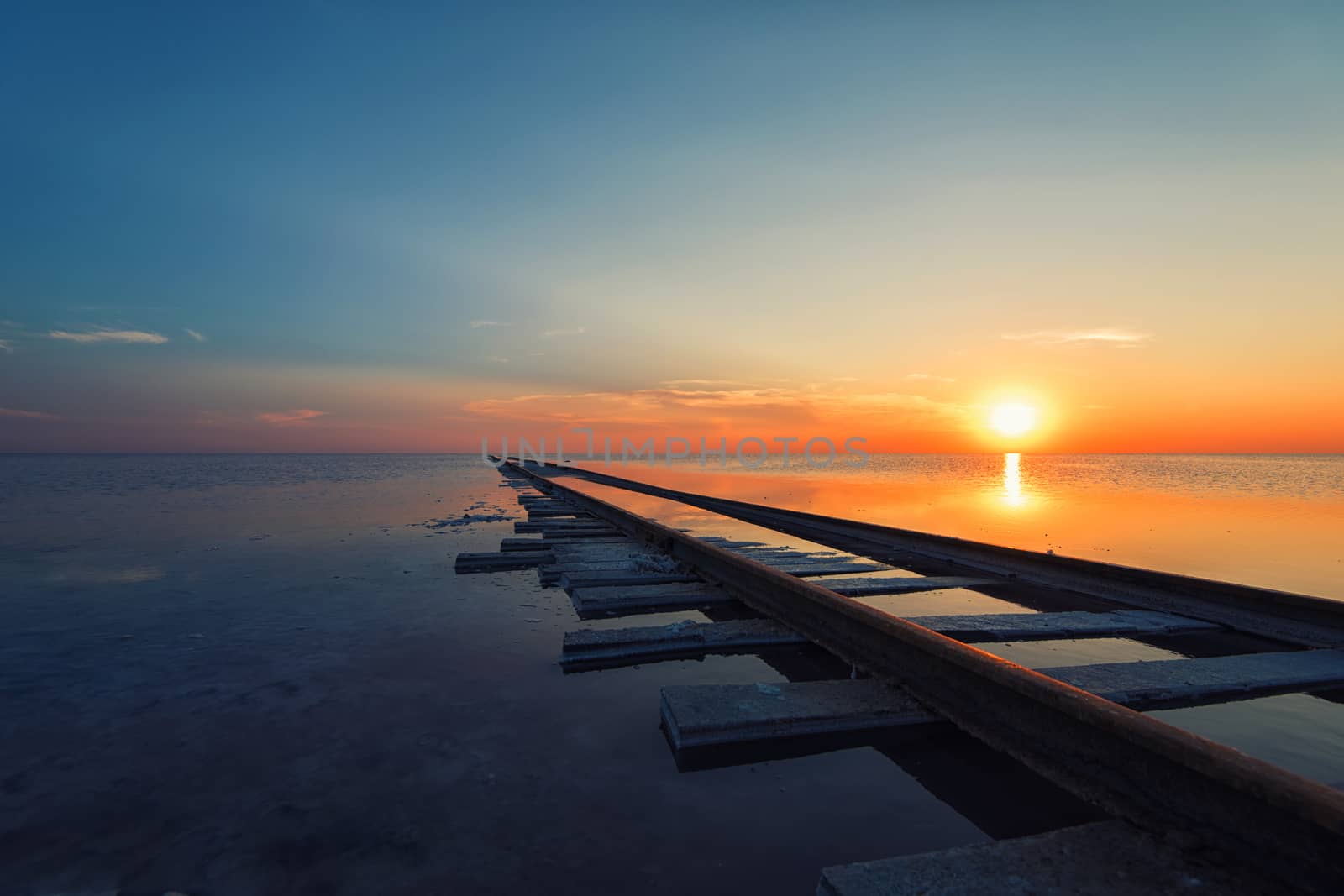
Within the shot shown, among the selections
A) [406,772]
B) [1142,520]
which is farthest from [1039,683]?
[1142,520]

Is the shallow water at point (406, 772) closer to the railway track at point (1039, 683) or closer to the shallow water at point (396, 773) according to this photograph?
the shallow water at point (396, 773)

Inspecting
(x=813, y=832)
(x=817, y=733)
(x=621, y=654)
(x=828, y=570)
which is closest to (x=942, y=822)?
(x=813, y=832)

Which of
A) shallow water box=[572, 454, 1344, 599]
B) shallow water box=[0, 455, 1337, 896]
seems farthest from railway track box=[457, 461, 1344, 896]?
shallow water box=[572, 454, 1344, 599]

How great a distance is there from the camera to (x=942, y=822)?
2551mm

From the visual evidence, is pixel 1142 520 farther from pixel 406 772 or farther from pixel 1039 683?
pixel 406 772

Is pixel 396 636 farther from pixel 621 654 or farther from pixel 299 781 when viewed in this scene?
pixel 299 781

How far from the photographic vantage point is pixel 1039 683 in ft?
9.45

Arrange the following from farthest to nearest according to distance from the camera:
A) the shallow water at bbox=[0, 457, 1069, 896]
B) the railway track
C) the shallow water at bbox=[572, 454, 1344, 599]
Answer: the shallow water at bbox=[572, 454, 1344, 599]
the shallow water at bbox=[0, 457, 1069, 896]
the railway track

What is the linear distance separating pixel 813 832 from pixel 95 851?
2960mm

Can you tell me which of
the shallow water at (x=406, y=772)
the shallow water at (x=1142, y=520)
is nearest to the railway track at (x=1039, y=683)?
the shallow water at (x=406, y=772)

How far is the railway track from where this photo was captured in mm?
1979

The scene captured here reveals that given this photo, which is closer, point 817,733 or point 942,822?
point 942,822

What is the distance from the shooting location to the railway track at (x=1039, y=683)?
1.98m

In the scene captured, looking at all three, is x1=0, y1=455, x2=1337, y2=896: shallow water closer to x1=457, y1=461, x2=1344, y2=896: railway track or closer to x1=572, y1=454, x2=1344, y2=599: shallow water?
x1=457, y1=461, x2=1344, y2=896: railway track
